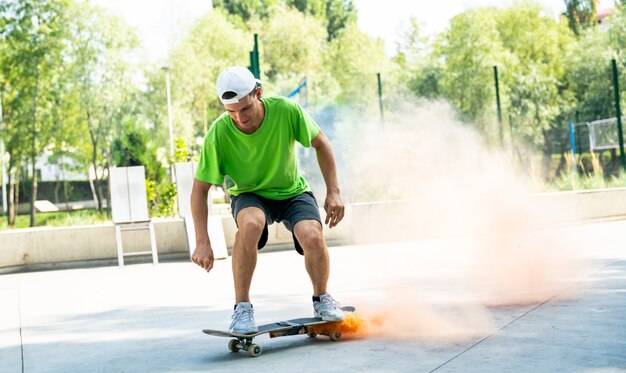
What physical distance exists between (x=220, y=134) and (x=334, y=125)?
1828cm

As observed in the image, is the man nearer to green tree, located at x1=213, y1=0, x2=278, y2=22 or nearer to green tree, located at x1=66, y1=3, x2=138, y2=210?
green tree, located at x1=66, y1=3, x2=138, y2=210

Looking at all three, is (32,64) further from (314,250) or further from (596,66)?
(314,250)

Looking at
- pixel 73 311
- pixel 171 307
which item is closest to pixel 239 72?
pixel 171 307

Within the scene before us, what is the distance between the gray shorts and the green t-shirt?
4cm

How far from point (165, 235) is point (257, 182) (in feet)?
25.8

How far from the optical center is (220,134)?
15.3ft

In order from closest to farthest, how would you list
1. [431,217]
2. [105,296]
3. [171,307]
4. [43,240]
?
[171,307] < [105,296] < [43,240] < [431,217]

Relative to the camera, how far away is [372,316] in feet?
17.0

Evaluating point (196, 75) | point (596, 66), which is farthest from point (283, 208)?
point (596, 66)

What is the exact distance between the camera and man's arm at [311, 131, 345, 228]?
460 centimetres

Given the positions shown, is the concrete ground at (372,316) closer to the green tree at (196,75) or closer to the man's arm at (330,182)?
the man's arm at (330,182)

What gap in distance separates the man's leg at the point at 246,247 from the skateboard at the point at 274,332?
21cm

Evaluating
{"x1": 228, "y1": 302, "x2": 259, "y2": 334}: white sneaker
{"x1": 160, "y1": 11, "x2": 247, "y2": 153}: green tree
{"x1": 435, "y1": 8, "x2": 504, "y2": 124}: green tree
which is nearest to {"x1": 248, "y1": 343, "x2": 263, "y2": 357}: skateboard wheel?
{"x1": 228, "y1": 302, "x2": 259, "y2": 334}: white sneaker

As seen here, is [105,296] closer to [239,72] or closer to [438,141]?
[239,72]
